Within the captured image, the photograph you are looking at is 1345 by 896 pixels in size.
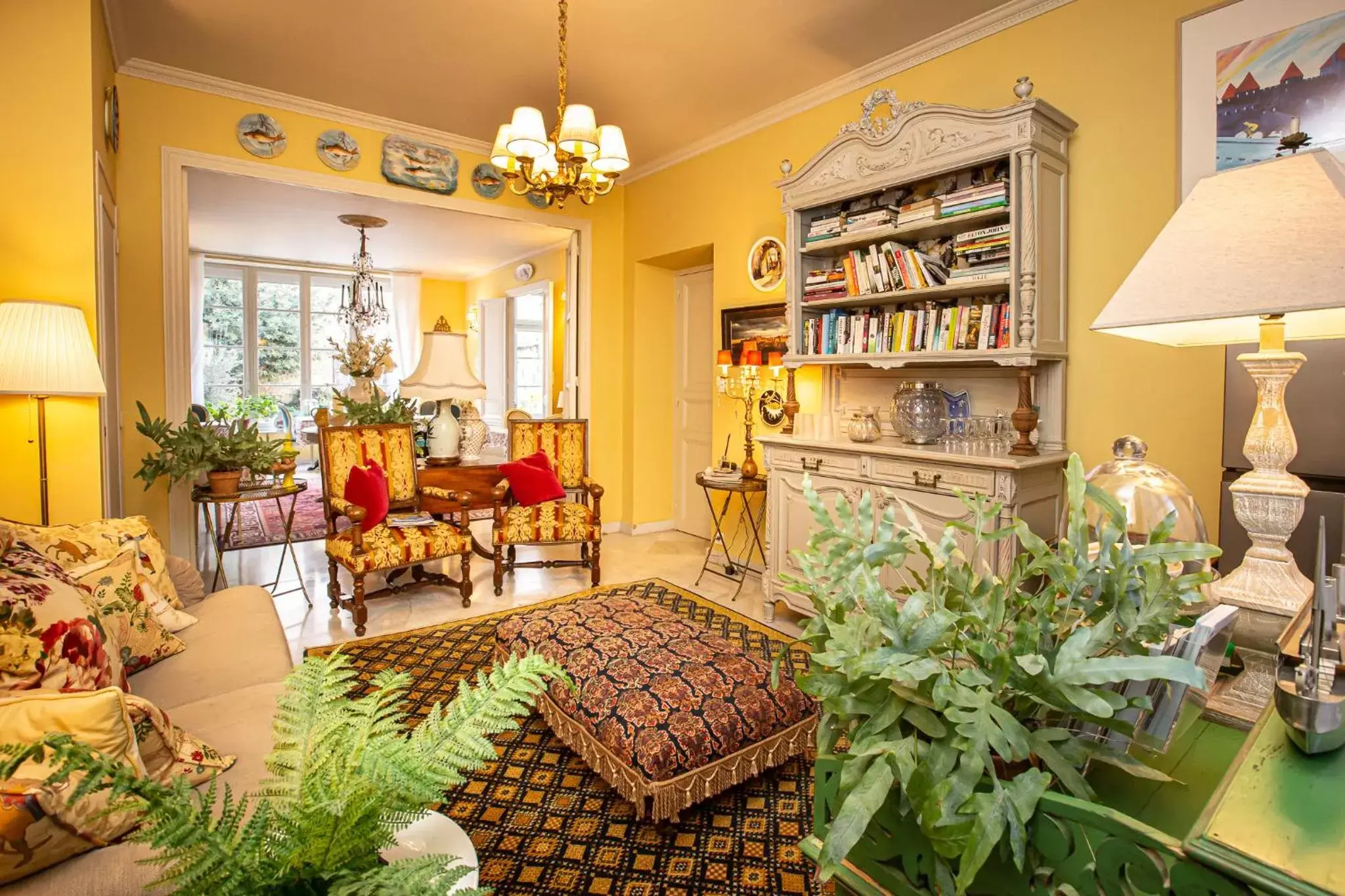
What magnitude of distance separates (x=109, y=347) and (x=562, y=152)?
2.51 meters

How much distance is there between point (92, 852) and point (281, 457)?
130 inches

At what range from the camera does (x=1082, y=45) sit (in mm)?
2996

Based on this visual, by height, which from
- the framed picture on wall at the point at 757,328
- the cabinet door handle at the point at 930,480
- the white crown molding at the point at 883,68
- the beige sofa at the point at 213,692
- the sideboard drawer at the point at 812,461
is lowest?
the beige sofa at the point at 213,692

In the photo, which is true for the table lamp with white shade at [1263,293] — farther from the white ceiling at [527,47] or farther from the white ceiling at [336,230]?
the white ceiling at [336,230]

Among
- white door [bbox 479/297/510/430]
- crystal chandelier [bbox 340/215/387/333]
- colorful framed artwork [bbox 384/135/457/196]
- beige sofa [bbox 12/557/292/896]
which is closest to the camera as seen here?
beige sofa [bbox 12/557/292/896]

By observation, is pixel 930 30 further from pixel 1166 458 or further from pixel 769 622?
pixel 769 622

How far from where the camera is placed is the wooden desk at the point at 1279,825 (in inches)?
21.7

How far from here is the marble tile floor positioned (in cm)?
369

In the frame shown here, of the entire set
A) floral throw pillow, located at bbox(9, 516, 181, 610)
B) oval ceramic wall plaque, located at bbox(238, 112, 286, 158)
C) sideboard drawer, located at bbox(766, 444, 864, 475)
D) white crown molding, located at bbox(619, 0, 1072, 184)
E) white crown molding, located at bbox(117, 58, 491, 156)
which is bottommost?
floral throw pillow, located at bbox(9, 516, 181, 610)

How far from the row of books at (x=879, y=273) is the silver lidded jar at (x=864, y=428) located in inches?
24.1

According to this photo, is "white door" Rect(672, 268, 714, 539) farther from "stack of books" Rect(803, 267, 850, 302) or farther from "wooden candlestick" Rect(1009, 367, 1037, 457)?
"wooden candlestick" Rect(1009, 367, 1037, 457)

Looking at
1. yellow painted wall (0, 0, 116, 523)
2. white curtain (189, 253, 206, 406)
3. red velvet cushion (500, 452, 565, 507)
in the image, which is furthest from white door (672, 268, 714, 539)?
white curtain (189, 253, 206, 406)

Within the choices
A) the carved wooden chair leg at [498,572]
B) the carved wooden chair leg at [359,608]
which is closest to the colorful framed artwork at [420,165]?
the carved wooden chair leg at [498,572]

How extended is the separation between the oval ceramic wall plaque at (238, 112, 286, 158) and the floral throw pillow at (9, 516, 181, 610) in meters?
2.87
